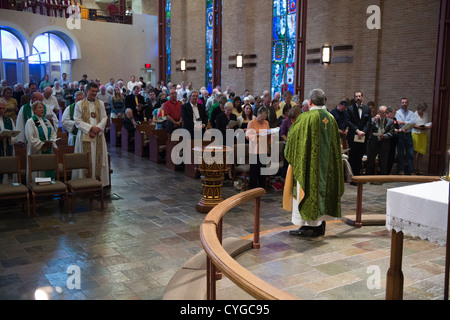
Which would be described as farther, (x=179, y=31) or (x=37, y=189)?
(x=179, y=31)

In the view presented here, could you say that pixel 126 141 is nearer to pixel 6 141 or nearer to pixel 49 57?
pixel 6 141

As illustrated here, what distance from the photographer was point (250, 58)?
56.9ft

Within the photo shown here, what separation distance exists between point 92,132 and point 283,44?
962cm

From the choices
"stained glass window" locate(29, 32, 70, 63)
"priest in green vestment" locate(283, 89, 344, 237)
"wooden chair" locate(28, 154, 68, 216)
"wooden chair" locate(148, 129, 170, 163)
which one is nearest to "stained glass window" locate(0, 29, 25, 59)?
"stained glass window" locate(29, 32, 70, 63)

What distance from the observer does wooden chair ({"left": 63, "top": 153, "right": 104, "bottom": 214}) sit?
277 inches

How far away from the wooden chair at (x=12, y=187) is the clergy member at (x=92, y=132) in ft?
4.31

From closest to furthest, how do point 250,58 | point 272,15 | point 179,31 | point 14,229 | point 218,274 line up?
point 218,274 < point 14,229 < point 272,15 < point 250,58 < point 179,31

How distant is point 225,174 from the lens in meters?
10.1

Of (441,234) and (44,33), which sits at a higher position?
(44,33)

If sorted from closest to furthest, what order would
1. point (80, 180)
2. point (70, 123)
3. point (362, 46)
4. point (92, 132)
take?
1. point (80, 180)
2. point (92, 132)
3. point (70, 123)
4. point (362, 46)

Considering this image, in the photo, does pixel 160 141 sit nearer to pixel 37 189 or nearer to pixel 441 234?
pixel 37 189

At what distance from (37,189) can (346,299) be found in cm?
464

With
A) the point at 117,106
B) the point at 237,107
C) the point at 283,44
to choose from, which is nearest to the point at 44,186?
the point at 237,107

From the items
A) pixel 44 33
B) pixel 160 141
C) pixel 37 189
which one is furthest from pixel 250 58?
pixel 37 189
